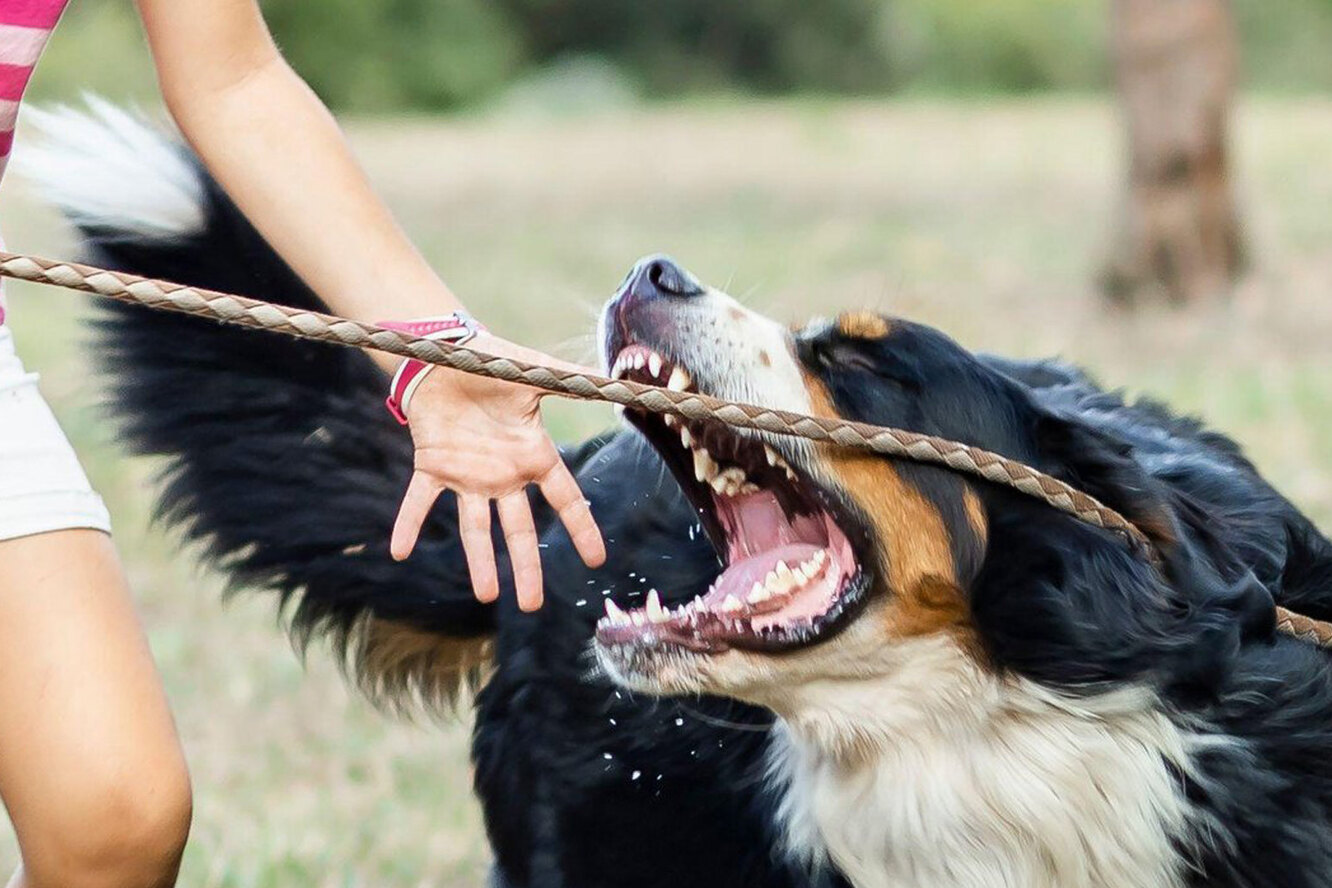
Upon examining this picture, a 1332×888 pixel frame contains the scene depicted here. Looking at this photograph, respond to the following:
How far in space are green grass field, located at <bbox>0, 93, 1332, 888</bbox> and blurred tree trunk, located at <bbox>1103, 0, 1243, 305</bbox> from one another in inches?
9.2

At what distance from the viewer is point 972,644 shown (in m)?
2.39

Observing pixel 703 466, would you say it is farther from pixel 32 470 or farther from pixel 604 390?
pixel 32 470

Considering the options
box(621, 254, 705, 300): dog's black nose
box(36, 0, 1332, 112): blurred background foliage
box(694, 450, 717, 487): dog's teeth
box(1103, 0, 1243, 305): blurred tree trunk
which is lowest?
box(36, 0, 1332, 112): blurred background foliage

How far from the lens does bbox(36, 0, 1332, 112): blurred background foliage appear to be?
27812 mm

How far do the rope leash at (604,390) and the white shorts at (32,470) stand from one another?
5.4 inches

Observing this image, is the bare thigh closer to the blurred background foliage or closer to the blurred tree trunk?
the blurred tree trunk

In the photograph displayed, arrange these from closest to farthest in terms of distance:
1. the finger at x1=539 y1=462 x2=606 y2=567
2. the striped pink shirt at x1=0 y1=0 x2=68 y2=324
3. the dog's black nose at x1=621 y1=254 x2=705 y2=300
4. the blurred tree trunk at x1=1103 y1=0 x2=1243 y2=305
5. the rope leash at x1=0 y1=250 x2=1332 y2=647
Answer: the rope leash at x1=0 y1=250 x2=1332 y2=647 → the striped pink shirt at x1=0 y1=0 x2=68 y2=324 → the finger at x1=539 y1=462 x2=606 y2=567 → the dog's black nose at x1=621 y1=254 x2=705 y2=300 → the blurred tree trunk at x1=1103 y1=0 x2=1243 y2=305

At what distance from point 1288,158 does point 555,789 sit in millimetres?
12259

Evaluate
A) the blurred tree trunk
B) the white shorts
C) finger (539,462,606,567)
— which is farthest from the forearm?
the blurred tree trunk

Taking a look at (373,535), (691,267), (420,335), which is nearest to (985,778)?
(420,335)

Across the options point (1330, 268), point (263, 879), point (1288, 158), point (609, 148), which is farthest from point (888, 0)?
point (263, 879)

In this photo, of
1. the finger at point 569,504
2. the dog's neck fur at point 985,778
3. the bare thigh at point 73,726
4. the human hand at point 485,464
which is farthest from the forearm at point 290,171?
the dog's neck fur at point 985,778

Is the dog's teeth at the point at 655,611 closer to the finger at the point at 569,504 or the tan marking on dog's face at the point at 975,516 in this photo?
the finger at the point at 569,504

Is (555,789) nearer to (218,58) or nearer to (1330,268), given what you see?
(218,58)
